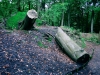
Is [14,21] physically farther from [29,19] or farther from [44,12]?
[44,12]

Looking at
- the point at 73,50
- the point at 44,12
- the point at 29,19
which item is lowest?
the point at 73,50

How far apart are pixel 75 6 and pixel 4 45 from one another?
20.7 m

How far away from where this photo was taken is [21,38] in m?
7.91

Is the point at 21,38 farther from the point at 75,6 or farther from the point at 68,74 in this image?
the point at 75,6

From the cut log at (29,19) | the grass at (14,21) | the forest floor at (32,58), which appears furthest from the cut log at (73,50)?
the grass at (14,21)

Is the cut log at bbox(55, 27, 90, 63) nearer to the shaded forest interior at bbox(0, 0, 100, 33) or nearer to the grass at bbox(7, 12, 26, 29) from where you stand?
the grass at bbox(7, 12, 26, 29)

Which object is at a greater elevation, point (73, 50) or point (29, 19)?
point (29, 19)

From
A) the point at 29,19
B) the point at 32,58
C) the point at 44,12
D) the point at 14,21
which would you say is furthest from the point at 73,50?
the point at 44,12

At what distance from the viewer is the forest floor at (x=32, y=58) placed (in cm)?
532

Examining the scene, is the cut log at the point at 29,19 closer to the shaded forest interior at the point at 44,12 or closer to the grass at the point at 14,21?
the grass at the point at 14,21

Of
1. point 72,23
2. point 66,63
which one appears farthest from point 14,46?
point 72,23

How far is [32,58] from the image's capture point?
20.8 feet

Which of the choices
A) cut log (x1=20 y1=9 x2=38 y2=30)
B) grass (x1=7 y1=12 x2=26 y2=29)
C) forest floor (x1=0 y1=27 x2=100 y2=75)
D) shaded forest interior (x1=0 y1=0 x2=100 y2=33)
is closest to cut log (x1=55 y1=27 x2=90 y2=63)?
forest floor (x1=0 y1=27 x2=100 y2=75)

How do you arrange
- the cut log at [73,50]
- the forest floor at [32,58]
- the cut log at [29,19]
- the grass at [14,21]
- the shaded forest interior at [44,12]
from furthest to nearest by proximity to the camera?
the grass at [14,21], the shaded forest interior at [44,12], the cut log at [29,19], the cut log at [73,50], the forest floor at [32,58]
